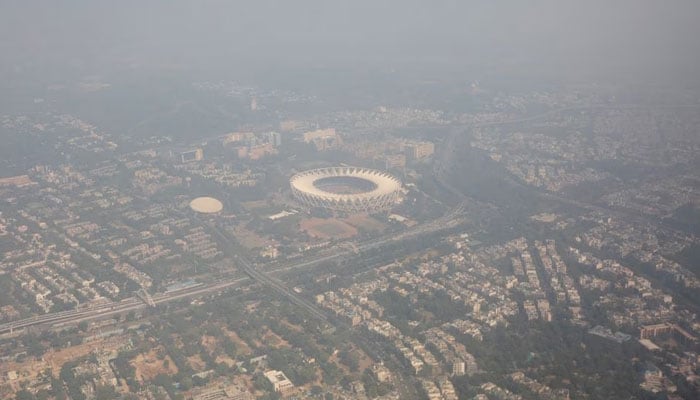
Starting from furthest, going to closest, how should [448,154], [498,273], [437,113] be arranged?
[437,113] → [448,154] → [498,273]

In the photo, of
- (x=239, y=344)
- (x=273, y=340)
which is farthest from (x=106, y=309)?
(x=273, y=340)

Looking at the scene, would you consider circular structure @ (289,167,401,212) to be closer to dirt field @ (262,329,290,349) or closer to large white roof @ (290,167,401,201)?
large white roof @ (290,167,401,201)

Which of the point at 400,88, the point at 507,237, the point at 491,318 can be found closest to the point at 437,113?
the point at 400,88

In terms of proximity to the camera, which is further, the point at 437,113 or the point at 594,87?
the point at 594,87

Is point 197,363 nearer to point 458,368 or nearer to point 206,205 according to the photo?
point 458,368

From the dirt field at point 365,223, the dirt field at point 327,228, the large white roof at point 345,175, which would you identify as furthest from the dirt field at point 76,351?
the large white roof at point 345,175

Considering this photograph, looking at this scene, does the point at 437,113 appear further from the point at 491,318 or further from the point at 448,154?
the point at 491,318
